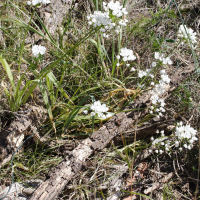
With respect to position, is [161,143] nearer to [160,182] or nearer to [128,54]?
[160,182]

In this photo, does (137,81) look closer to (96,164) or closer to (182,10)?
(96,164)

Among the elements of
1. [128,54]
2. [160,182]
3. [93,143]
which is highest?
[128,54]

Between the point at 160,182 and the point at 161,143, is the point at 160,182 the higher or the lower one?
the lower one

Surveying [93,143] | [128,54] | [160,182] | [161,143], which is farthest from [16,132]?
[160,182]

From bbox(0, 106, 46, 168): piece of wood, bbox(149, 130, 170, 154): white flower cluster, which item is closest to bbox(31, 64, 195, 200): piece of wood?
bbox(149, 130, 170, 154): white flower cluster

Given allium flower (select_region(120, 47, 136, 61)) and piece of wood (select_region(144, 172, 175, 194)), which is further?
piece of wood (select_region(144, 172, 175, 194))

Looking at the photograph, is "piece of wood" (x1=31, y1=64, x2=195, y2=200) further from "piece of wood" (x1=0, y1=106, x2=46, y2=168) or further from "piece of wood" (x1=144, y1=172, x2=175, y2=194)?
"piece of wood" (x1=144, y1=172, x2=175, y2=194)

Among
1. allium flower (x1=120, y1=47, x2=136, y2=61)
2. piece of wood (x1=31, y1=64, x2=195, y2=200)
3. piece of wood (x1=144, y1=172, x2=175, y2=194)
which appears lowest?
piece of wood (x1=144, y1=172, x2=175, y2=194)

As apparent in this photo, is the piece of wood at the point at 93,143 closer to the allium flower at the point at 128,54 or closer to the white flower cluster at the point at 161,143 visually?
the white flower cluster at the point at 161,143
